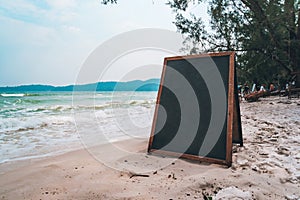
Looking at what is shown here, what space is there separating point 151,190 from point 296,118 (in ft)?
16.7

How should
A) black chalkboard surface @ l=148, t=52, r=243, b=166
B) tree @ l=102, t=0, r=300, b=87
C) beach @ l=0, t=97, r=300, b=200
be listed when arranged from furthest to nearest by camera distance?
tree @ l=102, t=0, r=300, b=87 → black chalkboard surface @ l=148, t=52, r=243, b=166 → beach @ l=0, t=97, r=300, b=200

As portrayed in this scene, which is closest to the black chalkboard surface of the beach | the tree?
the beach

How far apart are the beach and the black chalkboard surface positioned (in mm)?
175

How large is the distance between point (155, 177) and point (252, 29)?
853 centimetres

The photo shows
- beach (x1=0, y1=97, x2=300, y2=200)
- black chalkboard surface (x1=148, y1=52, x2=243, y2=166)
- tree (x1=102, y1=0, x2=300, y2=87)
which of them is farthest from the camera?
tree (x1=102, y1=0, x2=300, y2=87)

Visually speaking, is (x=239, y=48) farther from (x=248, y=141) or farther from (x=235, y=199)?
(x=235, y=199)

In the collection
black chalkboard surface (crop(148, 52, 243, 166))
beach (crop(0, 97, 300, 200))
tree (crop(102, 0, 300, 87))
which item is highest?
tree (crop(102, 0, 300, 87))

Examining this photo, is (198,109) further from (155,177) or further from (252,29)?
(252,29)

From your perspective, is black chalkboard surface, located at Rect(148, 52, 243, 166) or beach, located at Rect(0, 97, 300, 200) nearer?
beach, located at Rect(0, 97, 300, 200)

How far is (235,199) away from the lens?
1.74 meters

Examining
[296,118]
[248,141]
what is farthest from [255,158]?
[296,118]

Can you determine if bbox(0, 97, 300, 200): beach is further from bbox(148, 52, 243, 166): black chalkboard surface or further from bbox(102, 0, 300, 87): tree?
bbox(102, 0, 300, 87): tree

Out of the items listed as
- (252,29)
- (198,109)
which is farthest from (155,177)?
(252,29)

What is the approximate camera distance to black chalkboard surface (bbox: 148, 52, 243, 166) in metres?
2.63
